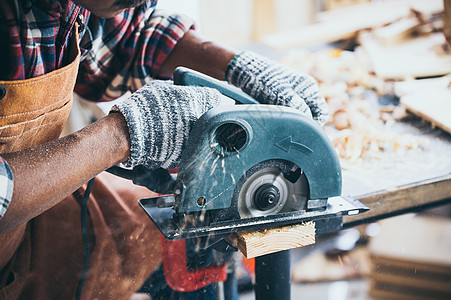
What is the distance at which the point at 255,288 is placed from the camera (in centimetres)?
100

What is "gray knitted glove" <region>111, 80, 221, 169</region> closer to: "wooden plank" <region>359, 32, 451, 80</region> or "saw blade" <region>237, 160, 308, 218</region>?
"saw blade" <region>237, 160, 308, 218</region>

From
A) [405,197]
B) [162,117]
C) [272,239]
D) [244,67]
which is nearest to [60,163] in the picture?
[162,117]

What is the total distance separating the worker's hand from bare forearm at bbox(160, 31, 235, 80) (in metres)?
0.12

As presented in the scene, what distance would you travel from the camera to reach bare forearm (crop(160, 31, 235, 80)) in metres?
1.44

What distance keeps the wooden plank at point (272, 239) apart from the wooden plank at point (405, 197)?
0.37m

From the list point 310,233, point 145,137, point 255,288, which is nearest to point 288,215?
point 310,233

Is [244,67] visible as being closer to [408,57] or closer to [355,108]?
[355,108]

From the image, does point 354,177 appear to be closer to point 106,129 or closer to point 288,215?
→ point 288,215

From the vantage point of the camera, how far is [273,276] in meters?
1.01

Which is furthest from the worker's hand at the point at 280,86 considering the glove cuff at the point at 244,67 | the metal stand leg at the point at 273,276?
the metal stand leg at the point at 273,276

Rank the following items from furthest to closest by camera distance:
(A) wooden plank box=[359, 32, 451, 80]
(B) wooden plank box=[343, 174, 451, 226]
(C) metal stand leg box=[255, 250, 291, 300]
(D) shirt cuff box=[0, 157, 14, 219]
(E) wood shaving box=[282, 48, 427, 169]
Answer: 1. (A) wooden plank box=[359, 32, 451, 80]
2. (E) wood shaving box=[282, 48, 427, 169]
3. (B) wooden plank box=[343, 174, 451, 226]
4. (C) metal stand leg box=[255, 250, 291, 300]
5. (D) shirt cuff box=[0, 157, 14, 219]

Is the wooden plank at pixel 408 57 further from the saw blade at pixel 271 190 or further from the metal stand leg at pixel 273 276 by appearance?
the metal stand leg at pixel 273 276

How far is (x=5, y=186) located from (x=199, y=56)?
0.78 meters

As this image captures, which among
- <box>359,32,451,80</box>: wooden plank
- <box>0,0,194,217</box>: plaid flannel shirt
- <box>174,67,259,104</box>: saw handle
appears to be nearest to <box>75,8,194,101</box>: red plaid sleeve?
<box>0,0,194,217</box>: plaid flannel shirt
